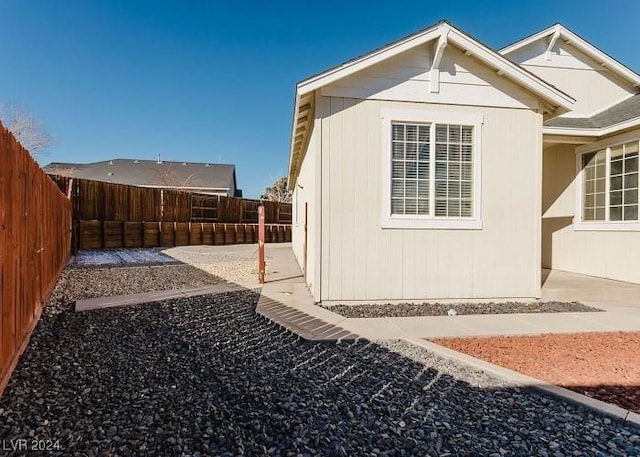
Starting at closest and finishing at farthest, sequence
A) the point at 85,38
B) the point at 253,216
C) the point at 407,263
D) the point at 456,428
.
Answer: the point at 456,428 → the point at 407,263 → the point at 85,38 → the point at 253,216

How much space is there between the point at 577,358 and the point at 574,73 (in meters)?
8.31

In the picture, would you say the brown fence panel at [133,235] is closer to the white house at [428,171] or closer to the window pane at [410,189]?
the white house at [428,171]

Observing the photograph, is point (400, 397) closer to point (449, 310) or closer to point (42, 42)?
point (449, 310)

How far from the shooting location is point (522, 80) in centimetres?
584

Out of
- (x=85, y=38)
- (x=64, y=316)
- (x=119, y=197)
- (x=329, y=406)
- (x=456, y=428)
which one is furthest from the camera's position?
(x=119, y=197)

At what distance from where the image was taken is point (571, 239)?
8273mm

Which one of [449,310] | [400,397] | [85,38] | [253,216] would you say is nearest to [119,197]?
[85,38]

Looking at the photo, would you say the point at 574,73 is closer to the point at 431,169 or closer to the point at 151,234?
the point at 431,169

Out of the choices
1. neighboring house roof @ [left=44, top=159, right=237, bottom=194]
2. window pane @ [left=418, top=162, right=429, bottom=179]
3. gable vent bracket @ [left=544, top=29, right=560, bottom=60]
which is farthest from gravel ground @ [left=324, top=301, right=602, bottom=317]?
neighboring house roof @ [left=44, top=159, right=237, bottom=194]

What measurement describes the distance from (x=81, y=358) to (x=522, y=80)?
291 inches

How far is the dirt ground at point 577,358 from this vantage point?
3002 mm

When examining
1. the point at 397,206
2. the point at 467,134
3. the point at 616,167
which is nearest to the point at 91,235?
the point at 397,206

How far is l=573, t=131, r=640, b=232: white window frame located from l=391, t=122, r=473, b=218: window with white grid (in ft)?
12.1

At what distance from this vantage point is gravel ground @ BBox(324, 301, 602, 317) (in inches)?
211
